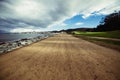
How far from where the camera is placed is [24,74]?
5281 mm

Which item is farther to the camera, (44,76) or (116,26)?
(116,26)

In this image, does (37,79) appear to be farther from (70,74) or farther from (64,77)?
(70,74)

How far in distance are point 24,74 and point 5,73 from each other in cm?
96

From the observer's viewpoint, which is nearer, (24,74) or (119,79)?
(119,79)

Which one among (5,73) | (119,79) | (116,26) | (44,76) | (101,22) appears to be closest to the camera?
(119,79)

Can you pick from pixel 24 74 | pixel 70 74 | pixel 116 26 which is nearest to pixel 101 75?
pixel 70 74

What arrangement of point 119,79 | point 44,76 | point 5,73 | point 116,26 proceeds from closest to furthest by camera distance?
point 119,79 → point 44,76 → point 5,73 → point 116,26

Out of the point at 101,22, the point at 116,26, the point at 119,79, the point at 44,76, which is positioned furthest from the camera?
the point at 101,22

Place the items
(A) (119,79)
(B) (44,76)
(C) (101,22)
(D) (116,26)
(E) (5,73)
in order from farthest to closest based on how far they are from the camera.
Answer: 1. (C) (101,22)
2. (D) (116,26)
3. (E) (5,73)
4. (B) (44,76)
5. (A) (119,79)

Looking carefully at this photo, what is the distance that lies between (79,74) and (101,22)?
115 meters

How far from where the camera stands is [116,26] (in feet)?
271

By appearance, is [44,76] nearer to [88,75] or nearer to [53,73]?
[53,73]

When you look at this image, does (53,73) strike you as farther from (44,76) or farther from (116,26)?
(116,26)

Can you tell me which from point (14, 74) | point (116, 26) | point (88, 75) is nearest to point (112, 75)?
point (88, 75)
